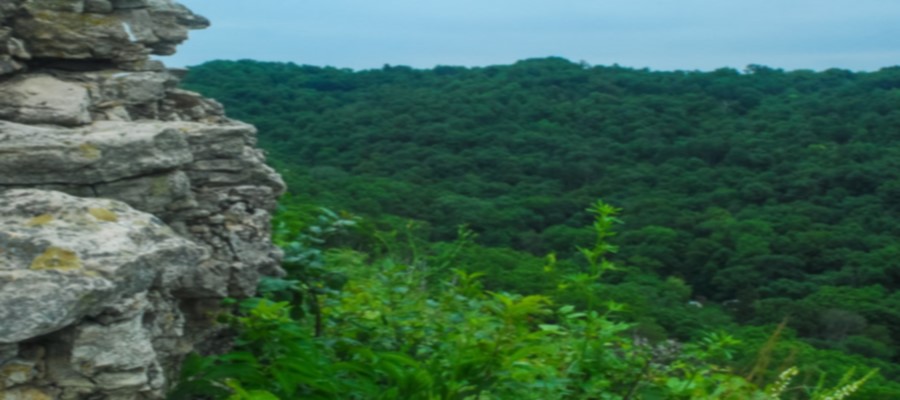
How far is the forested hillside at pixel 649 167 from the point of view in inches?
819

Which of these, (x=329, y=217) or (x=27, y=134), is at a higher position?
(x=27, y=134)

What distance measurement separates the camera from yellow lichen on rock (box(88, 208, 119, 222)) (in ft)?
10.4

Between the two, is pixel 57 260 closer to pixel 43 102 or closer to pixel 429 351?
pixel 43 102

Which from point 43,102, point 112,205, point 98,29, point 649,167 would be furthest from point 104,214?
point 649,167

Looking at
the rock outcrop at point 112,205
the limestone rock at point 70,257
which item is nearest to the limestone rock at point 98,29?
the rock outcrop at point 112,205

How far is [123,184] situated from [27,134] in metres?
0.32

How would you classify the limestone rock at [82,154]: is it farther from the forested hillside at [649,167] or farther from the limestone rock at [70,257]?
the forested hillside at [649,167]

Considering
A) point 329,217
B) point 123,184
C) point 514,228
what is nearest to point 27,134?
point 123,184

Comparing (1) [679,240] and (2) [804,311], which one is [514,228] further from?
(2) [804,311]

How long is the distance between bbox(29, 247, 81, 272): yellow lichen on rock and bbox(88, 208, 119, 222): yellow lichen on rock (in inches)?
8.9

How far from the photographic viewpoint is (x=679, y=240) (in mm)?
25969

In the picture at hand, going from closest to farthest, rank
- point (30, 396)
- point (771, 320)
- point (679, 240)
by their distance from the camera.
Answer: point (30, 396) → point (771, 320) → point (679, 240)

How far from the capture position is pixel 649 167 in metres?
35.1

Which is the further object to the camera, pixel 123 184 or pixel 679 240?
pixel 679 240
